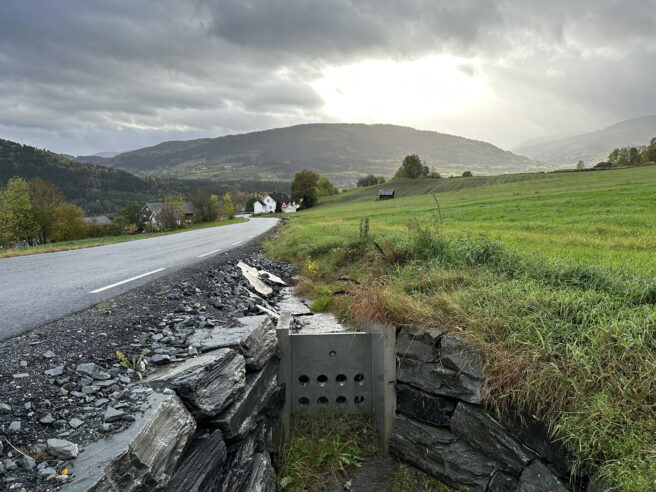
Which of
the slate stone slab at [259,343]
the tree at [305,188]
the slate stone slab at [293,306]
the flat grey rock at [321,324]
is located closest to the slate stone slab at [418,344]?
the flat grey rock at [321,324]

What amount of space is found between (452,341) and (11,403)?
5.00 metres

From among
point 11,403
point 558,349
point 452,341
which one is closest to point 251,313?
point 452,341

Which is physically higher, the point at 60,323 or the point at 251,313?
the point at 60,323

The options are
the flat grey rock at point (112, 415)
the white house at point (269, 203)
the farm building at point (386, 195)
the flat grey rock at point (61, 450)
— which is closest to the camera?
the flat grey rock at point (61, 450)

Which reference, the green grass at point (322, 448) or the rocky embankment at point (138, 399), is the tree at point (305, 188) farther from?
the green grass at point (322, 448)

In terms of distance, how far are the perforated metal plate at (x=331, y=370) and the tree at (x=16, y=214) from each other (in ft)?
179

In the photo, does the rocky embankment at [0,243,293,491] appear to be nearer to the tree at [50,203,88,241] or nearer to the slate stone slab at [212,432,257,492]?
the slate stone slab at [212,432,257,492]

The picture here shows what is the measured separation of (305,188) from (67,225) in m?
57.2

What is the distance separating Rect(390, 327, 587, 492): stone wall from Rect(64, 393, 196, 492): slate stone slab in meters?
3.47

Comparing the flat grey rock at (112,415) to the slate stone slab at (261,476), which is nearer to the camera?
the flat grey rock at (112,415)

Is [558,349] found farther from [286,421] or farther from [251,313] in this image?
[251,313]

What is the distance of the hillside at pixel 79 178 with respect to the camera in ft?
376

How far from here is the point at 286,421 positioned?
654 cm

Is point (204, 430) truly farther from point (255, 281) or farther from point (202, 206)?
point (202, 206)
